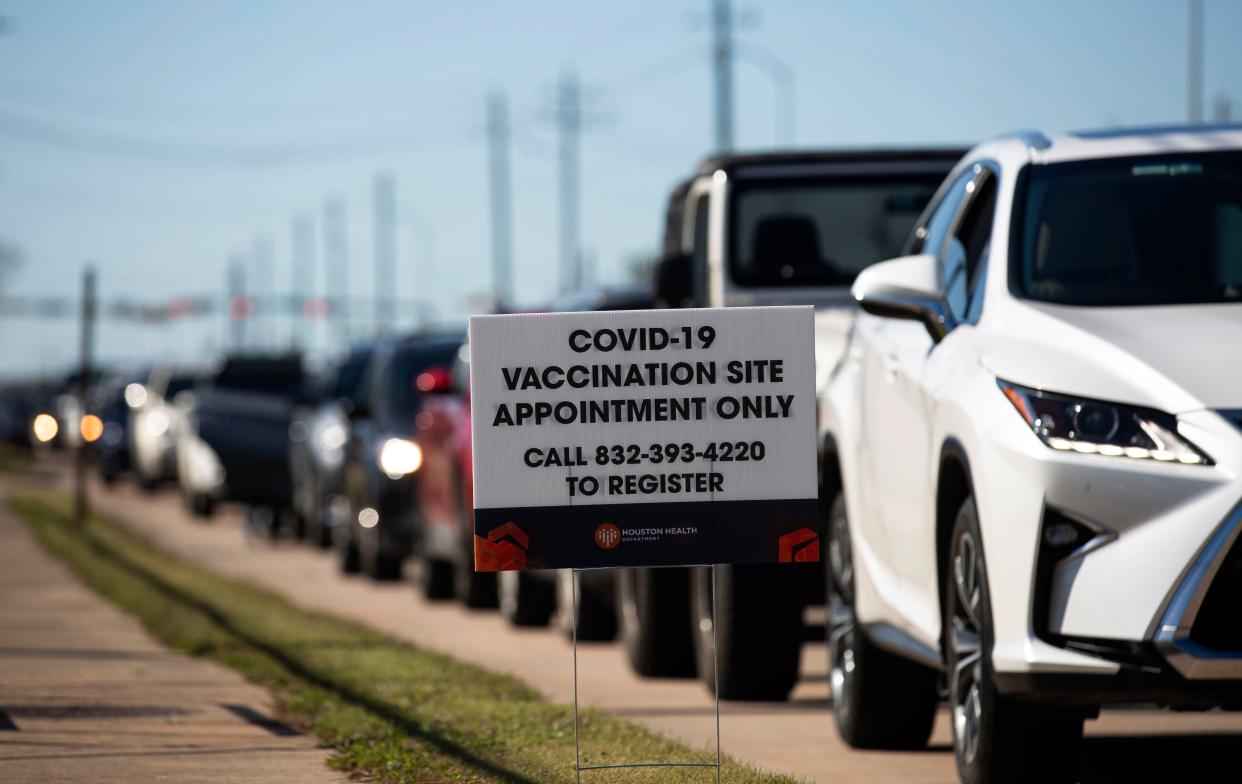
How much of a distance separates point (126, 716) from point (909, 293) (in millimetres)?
3837

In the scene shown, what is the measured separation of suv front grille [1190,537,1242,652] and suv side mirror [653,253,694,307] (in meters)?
6.00

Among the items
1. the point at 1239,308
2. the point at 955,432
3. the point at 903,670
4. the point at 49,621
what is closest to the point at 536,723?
the point at 903,670

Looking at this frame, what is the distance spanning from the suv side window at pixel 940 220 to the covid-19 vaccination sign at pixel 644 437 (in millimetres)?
1541

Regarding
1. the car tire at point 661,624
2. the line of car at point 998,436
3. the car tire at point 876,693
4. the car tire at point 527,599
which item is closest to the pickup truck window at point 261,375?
the car tire at point 527,599

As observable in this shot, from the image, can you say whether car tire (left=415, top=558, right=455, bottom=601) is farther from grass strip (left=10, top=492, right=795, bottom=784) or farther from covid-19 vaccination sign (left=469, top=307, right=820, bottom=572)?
covid-19 vaccination sign (left=469, top=307, right=820, bottom=572)

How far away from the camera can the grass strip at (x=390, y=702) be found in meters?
7.84

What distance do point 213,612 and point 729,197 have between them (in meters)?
5.31

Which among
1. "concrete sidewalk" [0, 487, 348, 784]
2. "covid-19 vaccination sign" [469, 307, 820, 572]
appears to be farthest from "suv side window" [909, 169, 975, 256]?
"concrete sidewalk" [0, 487, 348, 784]

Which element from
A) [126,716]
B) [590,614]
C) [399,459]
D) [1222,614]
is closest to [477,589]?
[590,614]

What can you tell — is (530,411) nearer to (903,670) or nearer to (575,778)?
(575,778)

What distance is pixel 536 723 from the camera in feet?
30.0

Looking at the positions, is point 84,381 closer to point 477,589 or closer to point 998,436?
point 477,589

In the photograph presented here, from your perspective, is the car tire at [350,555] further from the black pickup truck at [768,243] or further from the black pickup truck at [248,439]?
the black pickup truck at [768,243]

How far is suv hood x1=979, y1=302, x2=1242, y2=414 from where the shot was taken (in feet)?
20.7
